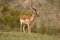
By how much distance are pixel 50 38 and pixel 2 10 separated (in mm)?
7148

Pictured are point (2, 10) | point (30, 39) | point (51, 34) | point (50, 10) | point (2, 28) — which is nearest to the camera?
point (30, 39)

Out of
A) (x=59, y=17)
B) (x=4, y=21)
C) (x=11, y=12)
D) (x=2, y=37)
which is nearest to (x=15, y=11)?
(x=11, y=12)

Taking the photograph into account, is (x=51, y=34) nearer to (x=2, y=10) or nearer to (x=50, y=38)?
(x=50, y=38)

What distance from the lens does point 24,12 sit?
19.9 meters

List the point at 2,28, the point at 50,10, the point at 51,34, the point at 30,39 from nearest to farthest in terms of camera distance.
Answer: the point at 30,39 < the point at 51,34 < the point at 2,28 < the point at 50,10

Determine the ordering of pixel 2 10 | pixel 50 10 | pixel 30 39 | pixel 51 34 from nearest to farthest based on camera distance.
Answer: pixel 30 39, pixel 51 34, pixel 50 10, pixel 2 10

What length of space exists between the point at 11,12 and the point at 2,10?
1.18 metres

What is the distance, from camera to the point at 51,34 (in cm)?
1664

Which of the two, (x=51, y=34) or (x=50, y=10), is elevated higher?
(x=50, y=10)

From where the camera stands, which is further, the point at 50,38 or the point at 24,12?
the point at 24,12

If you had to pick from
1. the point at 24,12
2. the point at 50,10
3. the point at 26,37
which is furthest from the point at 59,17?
the point at 26,37

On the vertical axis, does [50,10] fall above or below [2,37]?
above

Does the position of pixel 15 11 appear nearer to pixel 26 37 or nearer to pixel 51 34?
pixel 51 34

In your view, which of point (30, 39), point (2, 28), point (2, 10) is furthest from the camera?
point (2, 10)
